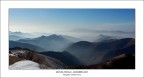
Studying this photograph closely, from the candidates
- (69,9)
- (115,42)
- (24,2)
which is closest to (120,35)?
(115,42)

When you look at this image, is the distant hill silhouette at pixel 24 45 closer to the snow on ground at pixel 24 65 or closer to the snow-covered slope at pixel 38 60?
the snow-covered slope at pixel 38 60

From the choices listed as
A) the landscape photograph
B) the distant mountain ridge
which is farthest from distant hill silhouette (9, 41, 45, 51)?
the distant mountain ridge

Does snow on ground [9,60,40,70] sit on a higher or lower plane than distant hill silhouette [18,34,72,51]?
lower

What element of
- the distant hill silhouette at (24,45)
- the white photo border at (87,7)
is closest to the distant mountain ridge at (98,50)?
the white photo border at (87,7)

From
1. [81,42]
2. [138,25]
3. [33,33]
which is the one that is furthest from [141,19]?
[33,33]

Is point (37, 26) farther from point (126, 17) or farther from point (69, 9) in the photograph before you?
point (126, 17)

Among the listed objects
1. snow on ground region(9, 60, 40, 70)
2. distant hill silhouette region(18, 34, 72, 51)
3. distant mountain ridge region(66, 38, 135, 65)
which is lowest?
snow on ground region(9, 60, 40, 70)

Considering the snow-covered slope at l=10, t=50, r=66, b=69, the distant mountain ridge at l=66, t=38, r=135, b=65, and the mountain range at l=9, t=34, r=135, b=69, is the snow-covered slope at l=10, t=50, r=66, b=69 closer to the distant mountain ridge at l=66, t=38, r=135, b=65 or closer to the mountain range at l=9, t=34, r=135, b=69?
the mountain range at l=9, t=34, r=135, b=69

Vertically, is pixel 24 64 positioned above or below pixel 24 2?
below
